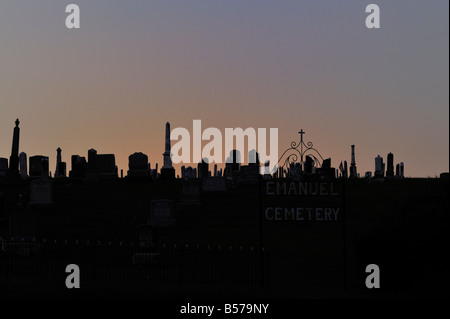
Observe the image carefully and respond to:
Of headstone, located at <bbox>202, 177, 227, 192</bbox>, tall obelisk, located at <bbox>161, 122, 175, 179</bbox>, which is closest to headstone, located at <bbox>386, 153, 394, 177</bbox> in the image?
tall obelisk, located at <bbox>161, 122, 175, 179</bbox>

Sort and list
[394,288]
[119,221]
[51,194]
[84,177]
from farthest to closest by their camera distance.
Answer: [84,177], [51,194], [119,221], [394,288]

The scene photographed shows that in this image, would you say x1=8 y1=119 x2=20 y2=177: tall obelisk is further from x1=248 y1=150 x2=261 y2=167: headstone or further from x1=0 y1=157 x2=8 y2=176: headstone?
x1=248 y1=150 x2=261 y2=167: headstone

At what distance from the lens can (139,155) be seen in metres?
48.3

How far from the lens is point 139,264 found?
28.9m

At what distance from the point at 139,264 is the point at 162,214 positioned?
666 cm

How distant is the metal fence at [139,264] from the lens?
26.2 metres

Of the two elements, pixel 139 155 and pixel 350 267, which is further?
pixel 139 155

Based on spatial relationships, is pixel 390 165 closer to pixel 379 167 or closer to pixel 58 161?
pixel 379 167

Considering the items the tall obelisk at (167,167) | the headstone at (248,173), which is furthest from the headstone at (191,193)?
the tall obelisk at (167,167)

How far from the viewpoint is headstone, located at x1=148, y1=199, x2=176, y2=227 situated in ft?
116

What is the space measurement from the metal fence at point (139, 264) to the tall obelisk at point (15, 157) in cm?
1890
